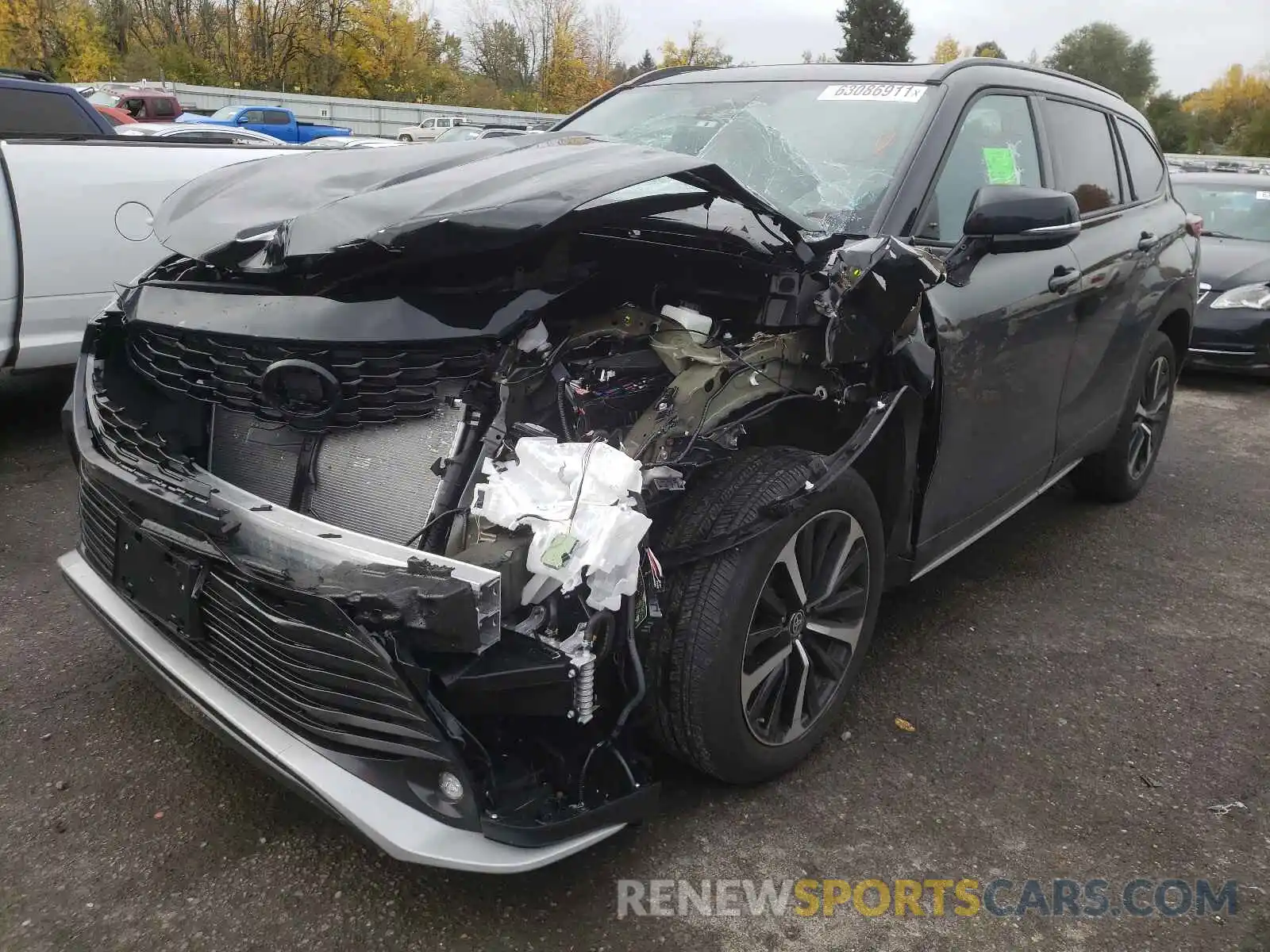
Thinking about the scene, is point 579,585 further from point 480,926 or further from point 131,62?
point 131,62

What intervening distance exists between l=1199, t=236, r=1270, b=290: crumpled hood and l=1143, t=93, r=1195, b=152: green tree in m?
59.9

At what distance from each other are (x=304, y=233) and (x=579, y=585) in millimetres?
1019

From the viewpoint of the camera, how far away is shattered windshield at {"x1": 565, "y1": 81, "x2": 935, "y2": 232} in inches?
119

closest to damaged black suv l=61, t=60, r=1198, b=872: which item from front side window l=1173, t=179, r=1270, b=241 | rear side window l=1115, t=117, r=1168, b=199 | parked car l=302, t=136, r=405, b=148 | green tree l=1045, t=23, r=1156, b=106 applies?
parked car l=302, t=136, r=405, b=148

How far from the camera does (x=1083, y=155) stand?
3998mm

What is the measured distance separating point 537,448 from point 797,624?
0.91m

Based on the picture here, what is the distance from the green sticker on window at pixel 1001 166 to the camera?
3361 millimetres

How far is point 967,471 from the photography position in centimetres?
319

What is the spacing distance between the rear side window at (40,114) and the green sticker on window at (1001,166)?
5117 mm

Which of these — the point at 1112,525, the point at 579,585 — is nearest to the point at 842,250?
the point at 579,585

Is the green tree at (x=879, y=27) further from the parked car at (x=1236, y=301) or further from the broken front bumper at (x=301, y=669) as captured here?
the broken front bumper at (x=301, y=669)

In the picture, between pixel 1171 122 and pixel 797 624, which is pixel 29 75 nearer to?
pixel 797 624

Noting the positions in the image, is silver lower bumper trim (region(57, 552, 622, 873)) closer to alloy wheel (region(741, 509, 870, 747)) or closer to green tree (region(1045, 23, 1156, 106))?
alloy wheel (region(741, 509, 870, 747))

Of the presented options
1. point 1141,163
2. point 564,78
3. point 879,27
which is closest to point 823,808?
point 1141,163
